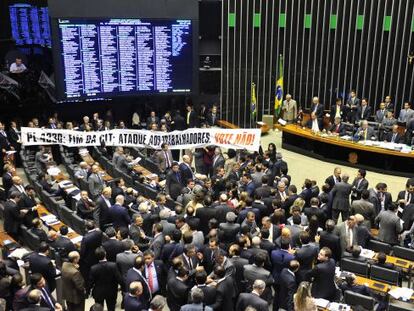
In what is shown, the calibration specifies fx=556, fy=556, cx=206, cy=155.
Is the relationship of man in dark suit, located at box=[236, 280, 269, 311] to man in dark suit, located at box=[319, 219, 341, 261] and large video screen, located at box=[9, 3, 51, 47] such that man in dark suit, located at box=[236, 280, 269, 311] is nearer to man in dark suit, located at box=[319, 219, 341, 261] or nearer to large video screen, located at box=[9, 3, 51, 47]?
man in dark suit, located at box=[319, 219, 341, 261]

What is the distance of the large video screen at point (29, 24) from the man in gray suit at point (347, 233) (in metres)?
11.2

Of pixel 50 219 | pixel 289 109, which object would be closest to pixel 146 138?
pixel 50 219

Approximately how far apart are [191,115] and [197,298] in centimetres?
1024

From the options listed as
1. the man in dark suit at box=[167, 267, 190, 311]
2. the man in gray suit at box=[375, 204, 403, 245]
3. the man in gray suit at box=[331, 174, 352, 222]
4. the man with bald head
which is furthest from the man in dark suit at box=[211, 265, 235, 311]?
the man with bald head

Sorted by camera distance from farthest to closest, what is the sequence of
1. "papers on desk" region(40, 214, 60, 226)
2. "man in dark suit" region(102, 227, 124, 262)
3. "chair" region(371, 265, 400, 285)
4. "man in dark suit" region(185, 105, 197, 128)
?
"man in dark suit" region(185, 105, 197, 128) → "papers on desk" region(40, 214, 60, 226) → "man in dark suit" region(102, 227, 124, 262) → "chair" region(371, 265, 400, 285)

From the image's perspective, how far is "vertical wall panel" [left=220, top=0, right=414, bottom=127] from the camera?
54.6 ft

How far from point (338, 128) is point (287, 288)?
27.8ft

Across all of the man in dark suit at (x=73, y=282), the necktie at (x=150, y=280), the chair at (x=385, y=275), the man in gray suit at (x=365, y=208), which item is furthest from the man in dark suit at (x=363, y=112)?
the man in dark suit at (x=73, y=282)

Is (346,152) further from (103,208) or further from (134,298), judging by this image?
(134,298)

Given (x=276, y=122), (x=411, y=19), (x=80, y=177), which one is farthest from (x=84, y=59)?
(x=411, y=19)

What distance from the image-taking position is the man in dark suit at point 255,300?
6102mm

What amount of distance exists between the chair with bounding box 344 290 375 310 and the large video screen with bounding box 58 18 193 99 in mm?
10064

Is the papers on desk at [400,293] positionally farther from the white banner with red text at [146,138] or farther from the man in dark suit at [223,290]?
the white banner with red text at [146,138]

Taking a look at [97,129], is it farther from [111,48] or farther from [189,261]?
[189,261]
